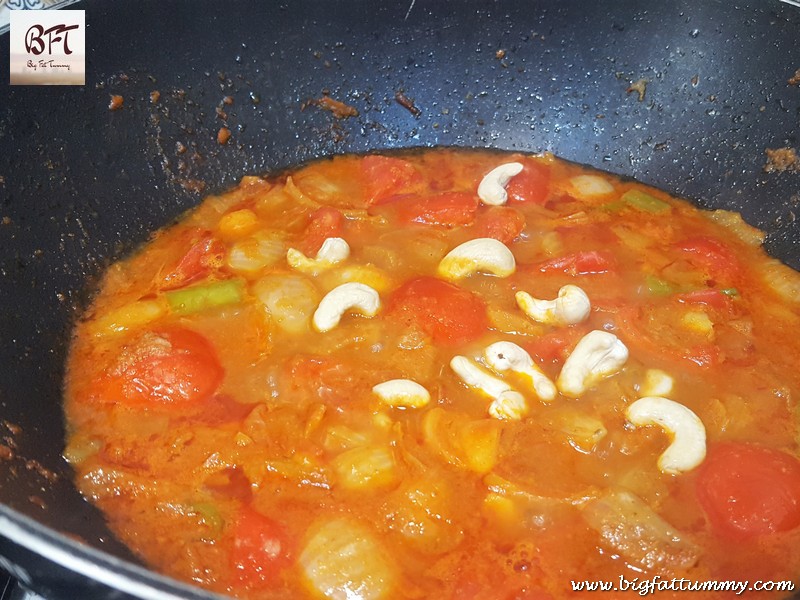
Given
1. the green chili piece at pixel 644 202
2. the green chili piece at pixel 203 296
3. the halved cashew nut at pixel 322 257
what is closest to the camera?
the green chili piece at pixel 203 296

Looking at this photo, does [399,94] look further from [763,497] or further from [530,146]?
[763,497]

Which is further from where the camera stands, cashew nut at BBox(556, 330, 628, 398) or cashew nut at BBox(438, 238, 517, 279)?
cashew nut at BBox(438, 238, 517, 279)

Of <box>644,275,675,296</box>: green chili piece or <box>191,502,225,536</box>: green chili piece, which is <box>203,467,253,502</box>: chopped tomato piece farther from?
<box>644,275,675,296</box>: green chili piece

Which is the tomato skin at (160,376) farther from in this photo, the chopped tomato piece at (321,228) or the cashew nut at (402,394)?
the chopped tomato piece at (321,228)

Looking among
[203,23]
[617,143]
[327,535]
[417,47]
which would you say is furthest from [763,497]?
[203,23]

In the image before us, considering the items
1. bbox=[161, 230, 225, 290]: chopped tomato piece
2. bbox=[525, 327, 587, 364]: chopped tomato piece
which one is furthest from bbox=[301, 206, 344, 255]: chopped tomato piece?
bbox=[525, 327, 587, 364]: chopped tomato piece

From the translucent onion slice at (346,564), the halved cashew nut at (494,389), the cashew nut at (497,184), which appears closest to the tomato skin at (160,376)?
the translucent onion slice at (346,564)
